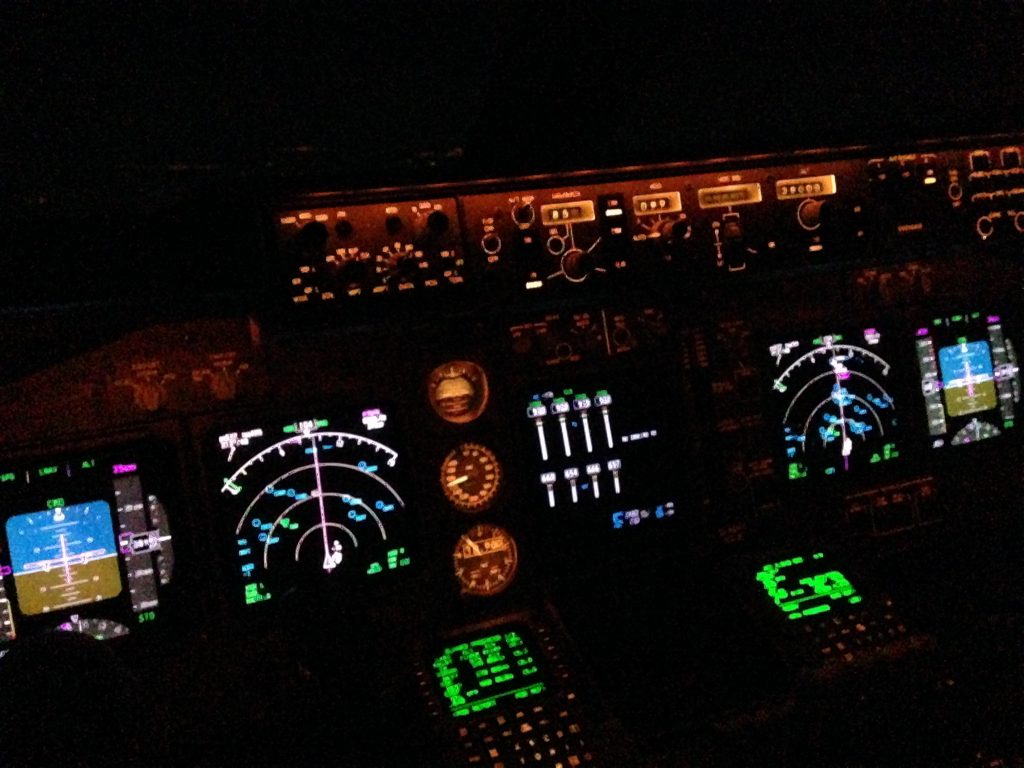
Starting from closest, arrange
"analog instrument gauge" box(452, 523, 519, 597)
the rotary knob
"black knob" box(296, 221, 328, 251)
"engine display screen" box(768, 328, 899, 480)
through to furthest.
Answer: "black knob" box(296, 221, 328, 251), "analog instrument gauge" box(452, 523, 519, 597), the rotary knob, "engine display screen" box(768, 328, 899, 480)

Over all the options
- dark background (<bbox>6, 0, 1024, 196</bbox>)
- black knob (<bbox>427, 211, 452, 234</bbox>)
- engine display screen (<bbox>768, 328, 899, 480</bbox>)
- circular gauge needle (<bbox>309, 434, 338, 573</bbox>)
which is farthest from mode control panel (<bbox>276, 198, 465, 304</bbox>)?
engine display screen (<bbox>768, 328, 899, 480</bbox>)

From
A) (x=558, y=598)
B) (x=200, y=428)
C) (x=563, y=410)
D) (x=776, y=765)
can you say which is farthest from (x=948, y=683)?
(x=200, y=428)

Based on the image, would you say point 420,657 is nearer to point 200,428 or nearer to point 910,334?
point 200,428

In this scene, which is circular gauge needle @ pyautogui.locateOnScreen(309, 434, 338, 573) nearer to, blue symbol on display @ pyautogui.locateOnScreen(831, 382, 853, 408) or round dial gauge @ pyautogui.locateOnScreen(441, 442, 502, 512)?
round dial gauge @ pyautogui.locateOnScreen(441, 442, 502, 512)

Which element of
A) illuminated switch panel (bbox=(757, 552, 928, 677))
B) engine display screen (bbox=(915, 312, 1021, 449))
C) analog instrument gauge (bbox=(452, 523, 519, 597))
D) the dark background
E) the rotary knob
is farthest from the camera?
engine display screen (bbox=(915, 312, 1021, 449))

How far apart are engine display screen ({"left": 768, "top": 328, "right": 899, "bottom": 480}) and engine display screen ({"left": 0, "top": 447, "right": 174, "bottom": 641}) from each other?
5.28ft

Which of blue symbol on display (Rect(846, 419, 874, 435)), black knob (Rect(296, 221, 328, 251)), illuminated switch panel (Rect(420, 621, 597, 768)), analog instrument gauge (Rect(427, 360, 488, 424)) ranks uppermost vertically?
black knob (Rect(296, 221, 328, 251))

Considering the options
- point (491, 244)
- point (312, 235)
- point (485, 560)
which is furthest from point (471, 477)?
point (312, 235)

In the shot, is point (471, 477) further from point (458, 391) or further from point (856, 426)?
point (856, 426)

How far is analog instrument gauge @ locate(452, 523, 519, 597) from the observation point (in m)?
2.43

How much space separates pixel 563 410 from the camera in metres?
2.51

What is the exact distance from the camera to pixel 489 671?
2.29 m

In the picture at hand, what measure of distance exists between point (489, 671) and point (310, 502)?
0.58 metres

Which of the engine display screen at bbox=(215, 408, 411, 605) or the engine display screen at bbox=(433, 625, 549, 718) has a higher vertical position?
the engine display screen at bbox=(215, 408, 411, 605)
